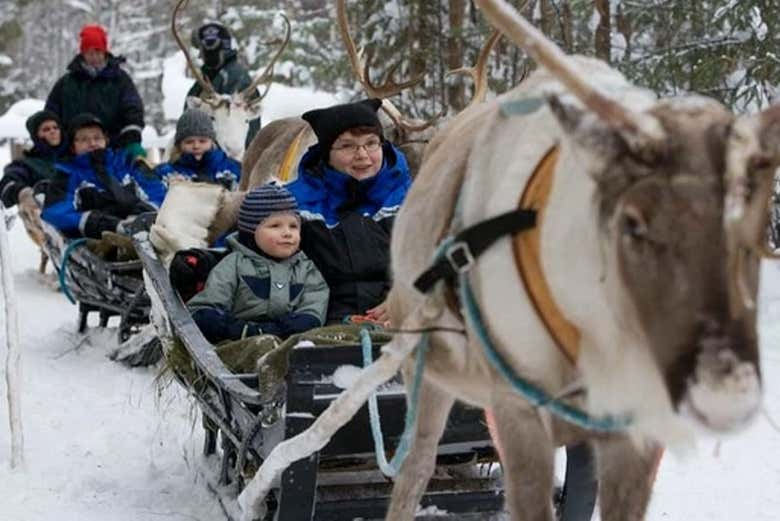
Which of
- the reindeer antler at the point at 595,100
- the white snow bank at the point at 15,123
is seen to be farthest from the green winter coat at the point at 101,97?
the white snow bank at the point at 15,123

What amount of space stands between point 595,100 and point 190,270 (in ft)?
10.8

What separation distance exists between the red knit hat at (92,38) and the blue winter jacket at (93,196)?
194 centimetres

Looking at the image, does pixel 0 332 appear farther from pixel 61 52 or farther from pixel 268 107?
pixel 61 52

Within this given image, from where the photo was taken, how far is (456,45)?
1206 centimetres

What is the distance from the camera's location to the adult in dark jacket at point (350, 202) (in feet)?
16.0

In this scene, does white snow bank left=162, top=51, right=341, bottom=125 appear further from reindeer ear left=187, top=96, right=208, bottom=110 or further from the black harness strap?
the black harness strap

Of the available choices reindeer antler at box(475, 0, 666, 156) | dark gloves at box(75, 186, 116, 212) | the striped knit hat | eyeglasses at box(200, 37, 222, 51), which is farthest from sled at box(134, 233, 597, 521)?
eyeglasses at box(200, 37, 222, 51)

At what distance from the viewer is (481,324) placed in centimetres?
248

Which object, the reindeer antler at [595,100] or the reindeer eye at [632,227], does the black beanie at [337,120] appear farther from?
the reindeer eye at [632,227]

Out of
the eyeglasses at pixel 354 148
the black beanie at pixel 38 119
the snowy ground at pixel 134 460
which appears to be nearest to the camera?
the snowy ground at pixel 134 460

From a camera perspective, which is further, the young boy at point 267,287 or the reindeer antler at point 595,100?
the young boy at point 267,287

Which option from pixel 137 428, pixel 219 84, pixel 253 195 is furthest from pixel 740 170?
pixel 219 84

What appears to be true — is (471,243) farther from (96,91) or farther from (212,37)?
(212,37)

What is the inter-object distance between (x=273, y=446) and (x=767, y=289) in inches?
220
